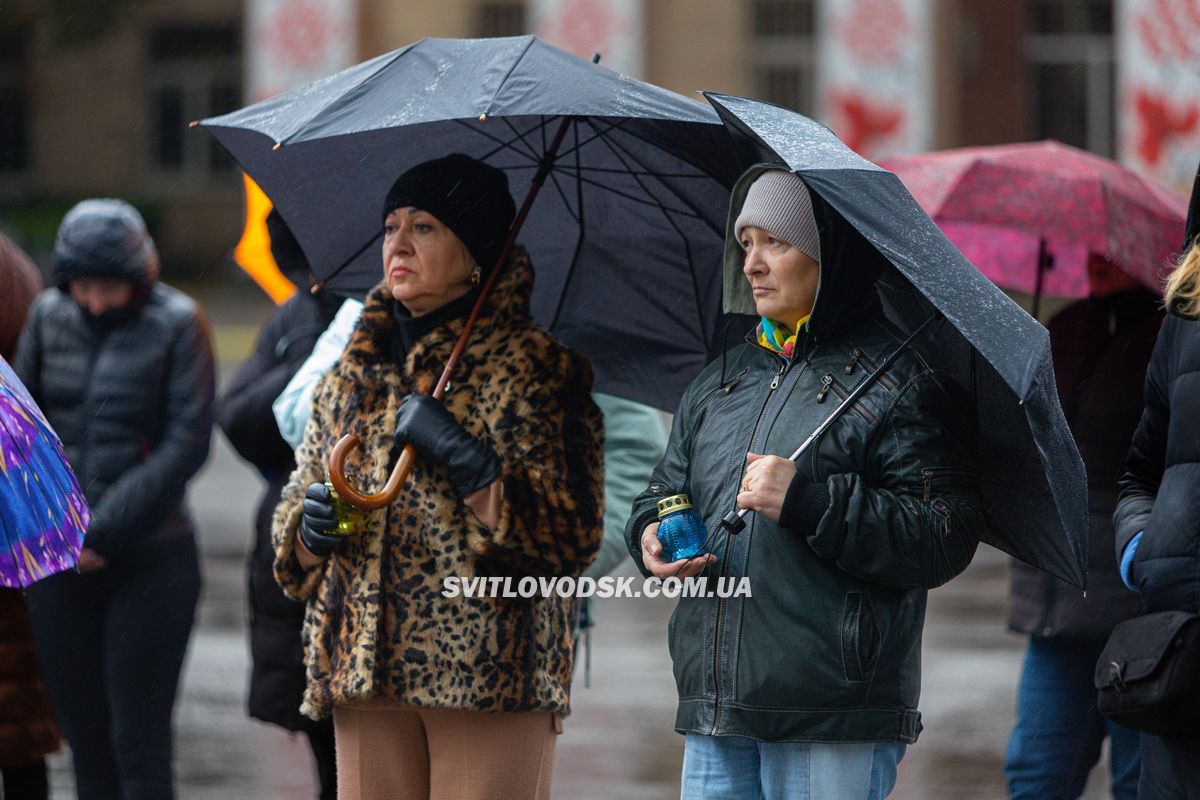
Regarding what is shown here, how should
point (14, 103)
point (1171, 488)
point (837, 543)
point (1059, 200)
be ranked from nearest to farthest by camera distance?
point (837, 543)
point (1171, 488)
point (1059, 200)
point (14, 103)

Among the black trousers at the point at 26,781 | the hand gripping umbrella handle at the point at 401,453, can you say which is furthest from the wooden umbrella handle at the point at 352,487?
the black trousers at the point at 26,781

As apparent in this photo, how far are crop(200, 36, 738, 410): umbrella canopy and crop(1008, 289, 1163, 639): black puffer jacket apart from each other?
1.22m

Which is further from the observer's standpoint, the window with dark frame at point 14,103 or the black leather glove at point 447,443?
the window with dark frame at point 14,103

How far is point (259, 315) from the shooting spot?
1093 inches

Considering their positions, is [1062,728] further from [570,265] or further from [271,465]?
[271,465]

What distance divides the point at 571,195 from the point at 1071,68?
86.2 feet

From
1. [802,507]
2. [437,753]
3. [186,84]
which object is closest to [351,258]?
[437,753]

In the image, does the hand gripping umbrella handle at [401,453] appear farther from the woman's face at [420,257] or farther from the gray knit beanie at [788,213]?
the gray knit beanie at [788,213]

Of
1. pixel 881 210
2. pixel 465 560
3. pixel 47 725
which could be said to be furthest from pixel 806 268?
pixel 47 725

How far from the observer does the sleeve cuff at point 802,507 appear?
3.46 meters

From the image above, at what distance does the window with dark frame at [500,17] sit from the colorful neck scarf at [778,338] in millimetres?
25415

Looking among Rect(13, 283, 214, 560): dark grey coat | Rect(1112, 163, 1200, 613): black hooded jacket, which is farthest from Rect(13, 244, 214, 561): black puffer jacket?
Rect(1112, 163, 1200, 613): black hooded jacket

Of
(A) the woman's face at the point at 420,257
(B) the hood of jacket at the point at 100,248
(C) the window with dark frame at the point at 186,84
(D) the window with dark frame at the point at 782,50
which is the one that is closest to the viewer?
(A) the woman's face at the point at 420,257

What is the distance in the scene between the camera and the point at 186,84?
108ft
